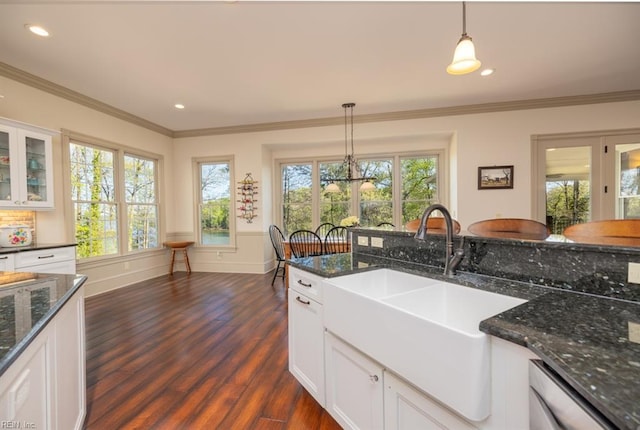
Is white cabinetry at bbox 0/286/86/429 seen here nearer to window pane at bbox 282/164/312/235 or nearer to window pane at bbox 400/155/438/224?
window pane at bbox 282/164/312/235

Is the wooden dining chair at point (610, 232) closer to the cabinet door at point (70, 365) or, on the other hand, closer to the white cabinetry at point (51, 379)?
the white cabinetry at point (51, 379)

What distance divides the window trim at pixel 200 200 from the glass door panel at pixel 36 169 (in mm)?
2388

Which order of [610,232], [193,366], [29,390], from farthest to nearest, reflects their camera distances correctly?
[193,366], [610,232], [29,390]

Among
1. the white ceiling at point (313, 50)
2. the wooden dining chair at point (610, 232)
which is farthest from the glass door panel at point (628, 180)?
the wooden dining chair at point (610, 232)

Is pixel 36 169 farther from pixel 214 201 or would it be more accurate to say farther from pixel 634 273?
pixel 634 273

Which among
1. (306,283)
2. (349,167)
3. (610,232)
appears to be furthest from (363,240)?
(349,167)

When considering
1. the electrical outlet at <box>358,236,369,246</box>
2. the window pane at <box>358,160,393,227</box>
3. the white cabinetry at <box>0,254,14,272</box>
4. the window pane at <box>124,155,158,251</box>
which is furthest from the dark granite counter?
the window pane at <box>358,160,393,227</box>

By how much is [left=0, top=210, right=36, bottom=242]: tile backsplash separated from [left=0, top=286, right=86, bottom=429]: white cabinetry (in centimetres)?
258

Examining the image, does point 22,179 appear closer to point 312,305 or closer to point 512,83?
point 312,305

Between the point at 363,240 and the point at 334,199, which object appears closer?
the point at 363,240

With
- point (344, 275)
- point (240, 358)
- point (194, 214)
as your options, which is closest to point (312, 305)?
point (344, 275)

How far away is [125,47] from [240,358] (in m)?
3.08

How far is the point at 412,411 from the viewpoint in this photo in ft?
3.43

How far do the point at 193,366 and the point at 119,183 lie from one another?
364 cm
